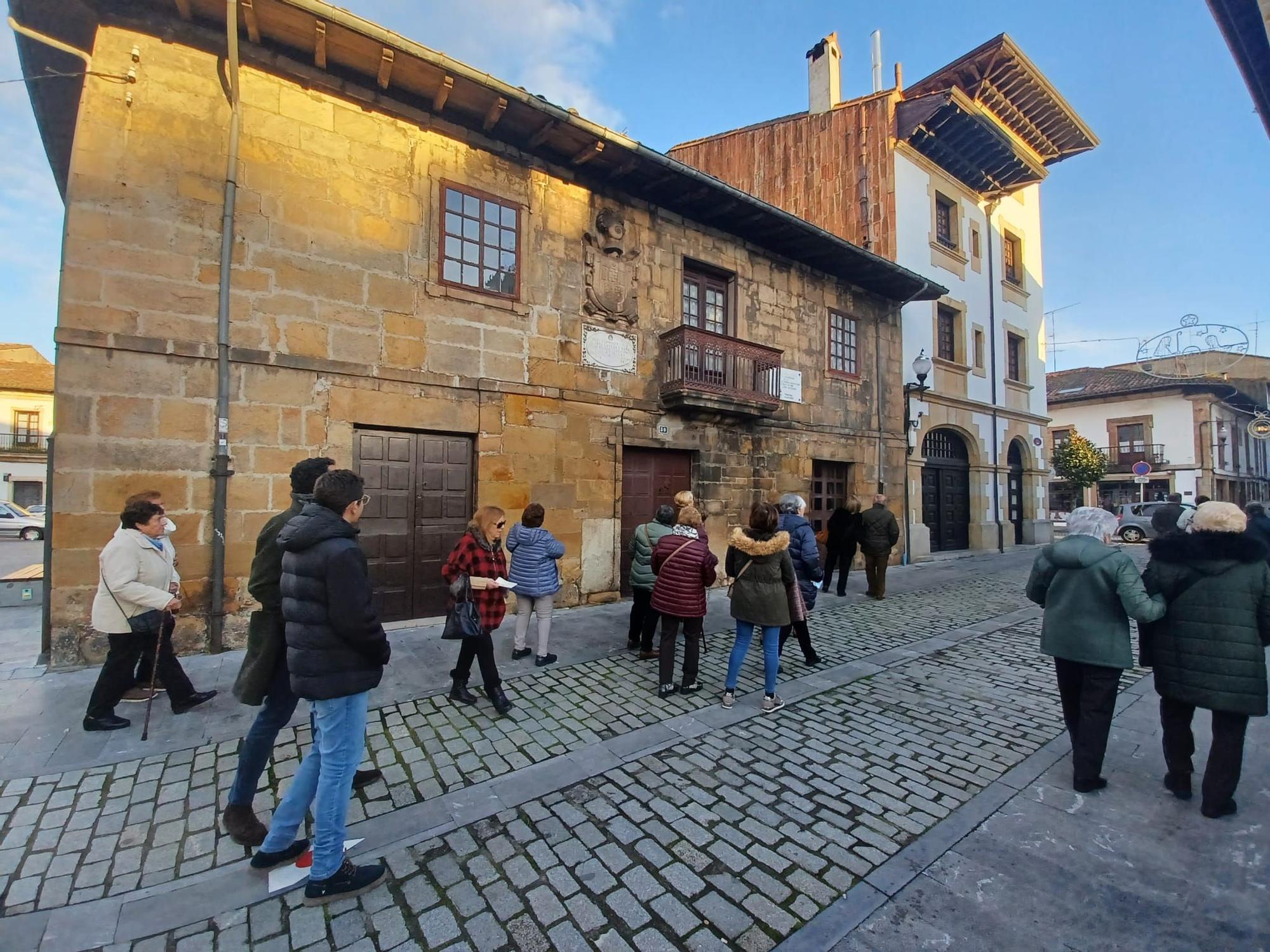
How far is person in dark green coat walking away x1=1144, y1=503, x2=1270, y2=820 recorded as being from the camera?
2943 millimetres

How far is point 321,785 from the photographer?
7.86ft

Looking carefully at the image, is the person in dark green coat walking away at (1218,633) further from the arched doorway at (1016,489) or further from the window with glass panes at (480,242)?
the arched doorway at (1016,489)

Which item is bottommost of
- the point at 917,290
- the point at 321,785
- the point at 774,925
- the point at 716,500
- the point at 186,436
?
the point at 774,925

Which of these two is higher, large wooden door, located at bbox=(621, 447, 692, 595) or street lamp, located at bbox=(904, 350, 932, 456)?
street lamp, located at bbox=(904, 350, 932, 456)

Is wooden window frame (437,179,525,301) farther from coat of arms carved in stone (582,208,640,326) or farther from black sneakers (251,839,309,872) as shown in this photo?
black sneakers (251,839,309,872)

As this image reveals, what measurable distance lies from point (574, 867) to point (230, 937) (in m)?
1.37

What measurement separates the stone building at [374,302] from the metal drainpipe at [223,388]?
0.08 m

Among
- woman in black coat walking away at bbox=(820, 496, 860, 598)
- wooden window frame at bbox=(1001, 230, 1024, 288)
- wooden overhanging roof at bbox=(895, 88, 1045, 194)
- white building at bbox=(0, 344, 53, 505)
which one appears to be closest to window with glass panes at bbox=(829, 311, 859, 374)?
woman in black coat walking away at bbox=(820, 496, 860, 598)

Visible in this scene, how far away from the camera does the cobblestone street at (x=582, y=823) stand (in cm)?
227

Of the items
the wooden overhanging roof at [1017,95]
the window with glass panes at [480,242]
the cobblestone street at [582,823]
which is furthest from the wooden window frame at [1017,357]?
Answer: the window with glass panes at [480,242]

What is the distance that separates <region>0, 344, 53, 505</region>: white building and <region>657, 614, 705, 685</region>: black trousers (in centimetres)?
3845

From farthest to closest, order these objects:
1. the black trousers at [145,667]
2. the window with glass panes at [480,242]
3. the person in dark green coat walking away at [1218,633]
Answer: the window with glass panes at [480,242], the black trousers at [145,667], the person in dark green coat walking away at [1218,633]

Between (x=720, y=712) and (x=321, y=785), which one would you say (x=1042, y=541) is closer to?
(x=720, y=712)

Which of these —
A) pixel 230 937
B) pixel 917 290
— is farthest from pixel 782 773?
pixel 917 290
